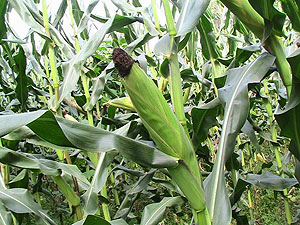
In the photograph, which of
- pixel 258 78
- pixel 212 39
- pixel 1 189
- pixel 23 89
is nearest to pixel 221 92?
pixel 258 78

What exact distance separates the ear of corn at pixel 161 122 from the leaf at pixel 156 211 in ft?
1.09

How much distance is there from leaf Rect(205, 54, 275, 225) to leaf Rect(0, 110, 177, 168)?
0.18 meters

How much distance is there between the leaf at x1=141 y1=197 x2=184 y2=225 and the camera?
1.08 meters

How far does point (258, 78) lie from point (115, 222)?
703 millimetres

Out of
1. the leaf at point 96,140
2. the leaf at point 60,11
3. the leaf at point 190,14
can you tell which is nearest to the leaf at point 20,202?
the leaf at point 96,140

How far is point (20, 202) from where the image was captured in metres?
1.12

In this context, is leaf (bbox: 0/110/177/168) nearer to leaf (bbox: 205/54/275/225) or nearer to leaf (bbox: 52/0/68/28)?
leaf (bbox: 205/54/275/225)

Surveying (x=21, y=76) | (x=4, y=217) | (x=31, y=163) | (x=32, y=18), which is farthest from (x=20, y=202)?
(x=32, y=18)

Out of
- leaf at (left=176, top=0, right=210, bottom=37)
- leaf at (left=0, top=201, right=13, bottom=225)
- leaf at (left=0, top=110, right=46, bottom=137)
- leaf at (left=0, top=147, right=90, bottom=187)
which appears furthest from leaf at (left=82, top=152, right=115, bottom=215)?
leaf at (left=176, top=0, right=210, bottom=37)

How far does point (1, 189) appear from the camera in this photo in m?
1.21

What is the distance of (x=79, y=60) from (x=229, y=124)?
687 mm

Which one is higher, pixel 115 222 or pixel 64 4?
pixel 64 4

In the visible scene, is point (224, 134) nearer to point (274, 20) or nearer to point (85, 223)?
point (274, 20)

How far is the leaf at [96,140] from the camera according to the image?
73 cm
